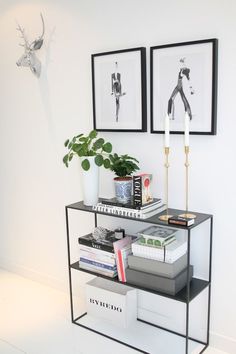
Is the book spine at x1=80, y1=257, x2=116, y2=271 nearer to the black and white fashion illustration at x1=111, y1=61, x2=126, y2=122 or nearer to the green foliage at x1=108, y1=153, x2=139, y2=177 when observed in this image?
the green foliage at x1=108, y1=153, x2=139, y2=177

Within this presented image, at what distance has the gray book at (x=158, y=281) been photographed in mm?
2018

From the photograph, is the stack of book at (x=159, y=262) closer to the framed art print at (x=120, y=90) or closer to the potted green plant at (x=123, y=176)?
the potted green plant at (x=123, y=176)

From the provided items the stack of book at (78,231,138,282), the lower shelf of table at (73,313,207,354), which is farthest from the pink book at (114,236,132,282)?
the lower shelf of table at (73,313,207,354)

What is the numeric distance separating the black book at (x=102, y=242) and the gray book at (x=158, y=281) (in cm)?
18

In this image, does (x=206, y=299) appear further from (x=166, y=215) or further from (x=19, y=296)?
(x=19, y=296)

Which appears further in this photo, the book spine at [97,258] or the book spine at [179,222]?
the book spine at [97,258]

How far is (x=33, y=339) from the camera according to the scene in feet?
7.68

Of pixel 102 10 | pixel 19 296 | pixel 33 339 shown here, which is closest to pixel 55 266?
pixel 19 296

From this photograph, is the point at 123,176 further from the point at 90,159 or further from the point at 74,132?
the point at 74,132

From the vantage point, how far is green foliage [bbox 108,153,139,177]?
223 centimetres

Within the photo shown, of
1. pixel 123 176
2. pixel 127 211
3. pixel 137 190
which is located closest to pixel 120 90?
pixel 123 176

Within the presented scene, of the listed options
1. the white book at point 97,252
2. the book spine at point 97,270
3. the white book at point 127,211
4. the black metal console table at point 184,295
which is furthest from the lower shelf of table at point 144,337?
the white book at point 127,211
